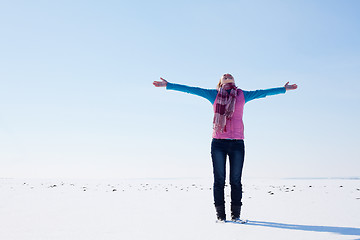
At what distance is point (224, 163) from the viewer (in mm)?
5609

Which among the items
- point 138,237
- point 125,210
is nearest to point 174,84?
point 138,237

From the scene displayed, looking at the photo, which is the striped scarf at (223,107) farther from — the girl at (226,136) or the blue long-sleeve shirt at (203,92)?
the blue long-sleeve shirt at (203,92)

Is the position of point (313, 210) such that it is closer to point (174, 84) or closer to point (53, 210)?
point (174, 84)

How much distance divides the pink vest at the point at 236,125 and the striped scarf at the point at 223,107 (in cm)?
9

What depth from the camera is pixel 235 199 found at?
5684mm

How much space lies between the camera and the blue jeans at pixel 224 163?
18.2 feet

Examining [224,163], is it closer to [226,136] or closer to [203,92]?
[226,136]

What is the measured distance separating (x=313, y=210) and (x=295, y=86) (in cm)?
282

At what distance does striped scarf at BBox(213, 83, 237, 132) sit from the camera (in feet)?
18.0

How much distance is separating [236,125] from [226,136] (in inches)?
10.7

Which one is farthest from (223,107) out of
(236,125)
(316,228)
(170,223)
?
(316,228)

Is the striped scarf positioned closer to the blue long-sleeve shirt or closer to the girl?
the girl

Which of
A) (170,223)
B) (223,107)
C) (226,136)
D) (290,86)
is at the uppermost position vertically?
(290,86)

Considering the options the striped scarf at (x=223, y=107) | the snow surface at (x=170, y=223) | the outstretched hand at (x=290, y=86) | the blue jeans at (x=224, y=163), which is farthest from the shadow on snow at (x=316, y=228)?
the outstretched hand at (x=290, y=86)
